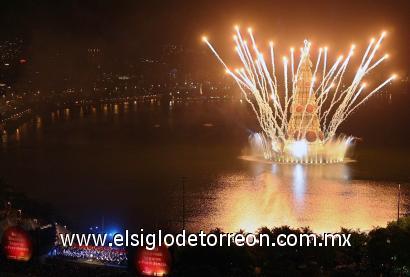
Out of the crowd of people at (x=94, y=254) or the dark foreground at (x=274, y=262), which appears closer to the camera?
the dark foreground at (x=274, y=262)

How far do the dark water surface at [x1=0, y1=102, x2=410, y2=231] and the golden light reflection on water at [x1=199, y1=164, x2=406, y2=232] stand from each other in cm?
3

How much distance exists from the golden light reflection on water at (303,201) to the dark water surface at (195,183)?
0.03 metres

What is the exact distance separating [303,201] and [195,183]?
440cm

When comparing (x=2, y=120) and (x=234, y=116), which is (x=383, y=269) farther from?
(x=234, y=116)

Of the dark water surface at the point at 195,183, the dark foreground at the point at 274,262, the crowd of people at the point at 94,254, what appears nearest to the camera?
the dark foreground at the point at 274,262

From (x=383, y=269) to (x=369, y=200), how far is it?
27.6 ft

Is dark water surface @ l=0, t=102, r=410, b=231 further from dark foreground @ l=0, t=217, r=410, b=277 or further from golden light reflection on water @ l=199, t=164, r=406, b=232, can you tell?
dark foreground @ l=0, t=217, r=410, b=277

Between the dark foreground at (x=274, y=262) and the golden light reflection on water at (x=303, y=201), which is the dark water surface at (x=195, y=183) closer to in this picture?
the golden light reflection on water at (x=303, y=201)

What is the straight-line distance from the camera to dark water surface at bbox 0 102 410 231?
16484mm

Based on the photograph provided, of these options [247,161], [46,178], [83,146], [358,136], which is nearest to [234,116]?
[358,136]

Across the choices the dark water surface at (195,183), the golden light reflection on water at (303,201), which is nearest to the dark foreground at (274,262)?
the golden light reflection on water at (303,201)

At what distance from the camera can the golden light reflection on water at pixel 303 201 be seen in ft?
52.1

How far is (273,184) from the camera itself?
2108 cm

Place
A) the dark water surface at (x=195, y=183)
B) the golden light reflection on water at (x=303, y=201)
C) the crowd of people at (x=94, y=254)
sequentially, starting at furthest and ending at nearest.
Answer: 1. the dark water surface at (x=195, y=183)
2. the golden light reflection on water at (x=303, y=201)
3. the crowd of people at (x=94, y=254)
